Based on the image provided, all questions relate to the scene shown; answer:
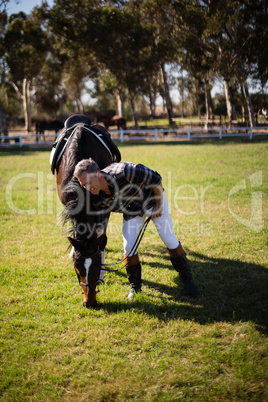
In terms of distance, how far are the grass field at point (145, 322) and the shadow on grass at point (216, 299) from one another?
1 cm

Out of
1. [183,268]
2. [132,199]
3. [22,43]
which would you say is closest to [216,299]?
[183,268]

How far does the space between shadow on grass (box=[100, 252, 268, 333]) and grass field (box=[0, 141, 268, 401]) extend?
1 centimetres

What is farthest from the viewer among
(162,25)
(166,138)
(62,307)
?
(162,25)

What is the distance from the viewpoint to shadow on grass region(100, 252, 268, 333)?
3072 millimetres

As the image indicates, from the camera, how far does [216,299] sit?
3.36m

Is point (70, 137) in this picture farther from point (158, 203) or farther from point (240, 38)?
point (240, 38)

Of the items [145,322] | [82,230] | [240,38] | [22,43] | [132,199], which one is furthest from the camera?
[22,43]

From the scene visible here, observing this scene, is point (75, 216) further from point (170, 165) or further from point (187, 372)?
point (170, 165)

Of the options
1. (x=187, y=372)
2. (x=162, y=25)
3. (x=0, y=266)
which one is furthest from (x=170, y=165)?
(x=162, y=25)

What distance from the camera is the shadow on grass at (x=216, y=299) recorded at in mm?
3072

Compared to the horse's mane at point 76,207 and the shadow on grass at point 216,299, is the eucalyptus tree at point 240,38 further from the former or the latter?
the horse's mane at point 76,207

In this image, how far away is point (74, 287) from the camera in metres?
3.76

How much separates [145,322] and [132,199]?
134 centimetres

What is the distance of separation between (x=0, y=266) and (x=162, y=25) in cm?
2552
